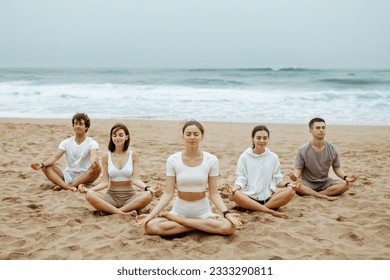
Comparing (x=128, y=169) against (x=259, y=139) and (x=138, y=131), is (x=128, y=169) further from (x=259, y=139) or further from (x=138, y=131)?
(x=138, y=131)

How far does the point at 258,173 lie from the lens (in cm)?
450

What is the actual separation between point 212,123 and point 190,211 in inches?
312

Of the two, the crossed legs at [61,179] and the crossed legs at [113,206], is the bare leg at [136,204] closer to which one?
the crossed legs at [113,206]

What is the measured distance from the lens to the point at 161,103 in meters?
17.6

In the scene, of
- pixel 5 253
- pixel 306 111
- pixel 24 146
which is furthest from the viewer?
pixel 306 111

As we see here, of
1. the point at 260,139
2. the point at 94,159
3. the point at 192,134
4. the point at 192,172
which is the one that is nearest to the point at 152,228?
the point at 192,172

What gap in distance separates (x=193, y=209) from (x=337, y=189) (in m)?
2.26

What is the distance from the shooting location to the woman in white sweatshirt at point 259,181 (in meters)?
4.41

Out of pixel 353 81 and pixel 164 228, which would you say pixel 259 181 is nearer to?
pixel 164 228

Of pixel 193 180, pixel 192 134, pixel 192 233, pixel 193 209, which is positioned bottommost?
pixel 192 233

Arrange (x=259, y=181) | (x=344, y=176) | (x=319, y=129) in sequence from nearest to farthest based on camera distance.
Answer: (x=259, y=181), (x=319, y=129), (x=344, y=176)

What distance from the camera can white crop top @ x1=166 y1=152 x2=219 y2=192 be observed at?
3.74 meters

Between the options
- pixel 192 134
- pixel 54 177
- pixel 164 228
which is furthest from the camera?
pixel 54 177
